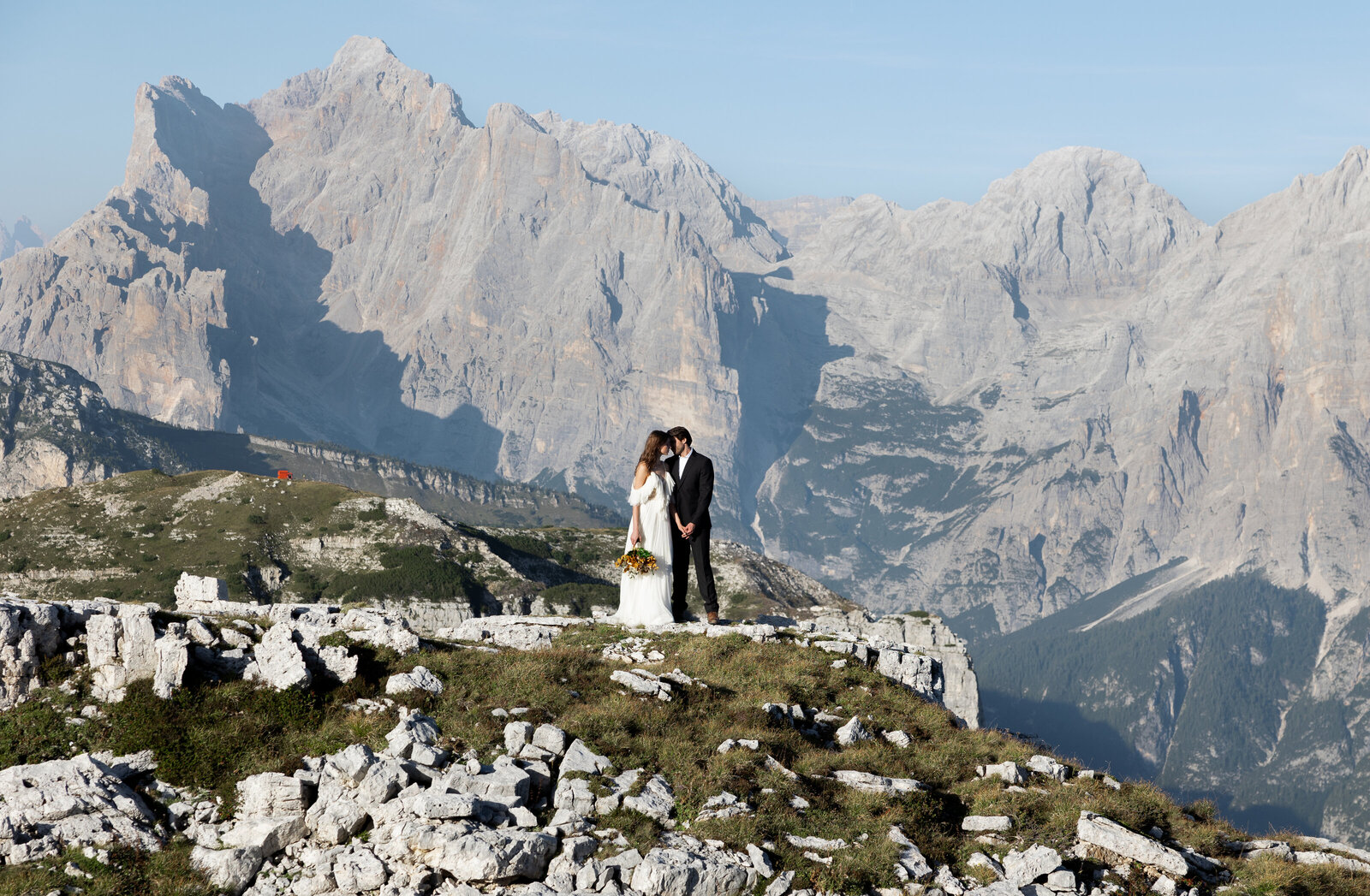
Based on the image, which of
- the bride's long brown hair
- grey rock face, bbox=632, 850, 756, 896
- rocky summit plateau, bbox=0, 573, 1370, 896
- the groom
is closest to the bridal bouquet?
the groom

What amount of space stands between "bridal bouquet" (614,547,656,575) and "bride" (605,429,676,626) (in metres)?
0.22

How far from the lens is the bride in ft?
136

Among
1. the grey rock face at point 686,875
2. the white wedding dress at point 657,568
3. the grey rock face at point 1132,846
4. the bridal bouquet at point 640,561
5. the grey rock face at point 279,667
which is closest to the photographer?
the grey rock face at point 686,875

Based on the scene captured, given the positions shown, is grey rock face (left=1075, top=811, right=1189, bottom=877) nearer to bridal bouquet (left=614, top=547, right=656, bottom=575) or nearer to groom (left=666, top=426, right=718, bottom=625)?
groom (left=666, top=426, right=718, bottom=625)

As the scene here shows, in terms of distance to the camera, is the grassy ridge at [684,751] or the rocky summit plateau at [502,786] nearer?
the rocky summit plateau at [502,786]

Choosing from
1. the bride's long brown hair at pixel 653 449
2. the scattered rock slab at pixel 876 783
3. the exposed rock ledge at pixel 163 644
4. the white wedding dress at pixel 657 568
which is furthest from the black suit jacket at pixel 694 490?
the scattered rock slab at pixel 876 783

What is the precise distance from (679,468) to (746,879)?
20.3 m

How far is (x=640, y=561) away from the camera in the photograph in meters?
42.9

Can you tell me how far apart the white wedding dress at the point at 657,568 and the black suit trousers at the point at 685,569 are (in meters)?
0.43

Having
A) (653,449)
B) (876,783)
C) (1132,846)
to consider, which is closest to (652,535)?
(653,449)

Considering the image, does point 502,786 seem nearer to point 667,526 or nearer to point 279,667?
point 279,667

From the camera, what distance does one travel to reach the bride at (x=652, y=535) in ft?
136

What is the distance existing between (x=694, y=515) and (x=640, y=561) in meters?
3.01

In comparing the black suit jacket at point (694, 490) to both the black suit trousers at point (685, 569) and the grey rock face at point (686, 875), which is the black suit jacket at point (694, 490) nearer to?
the black suit trousers at point (685, 569)
